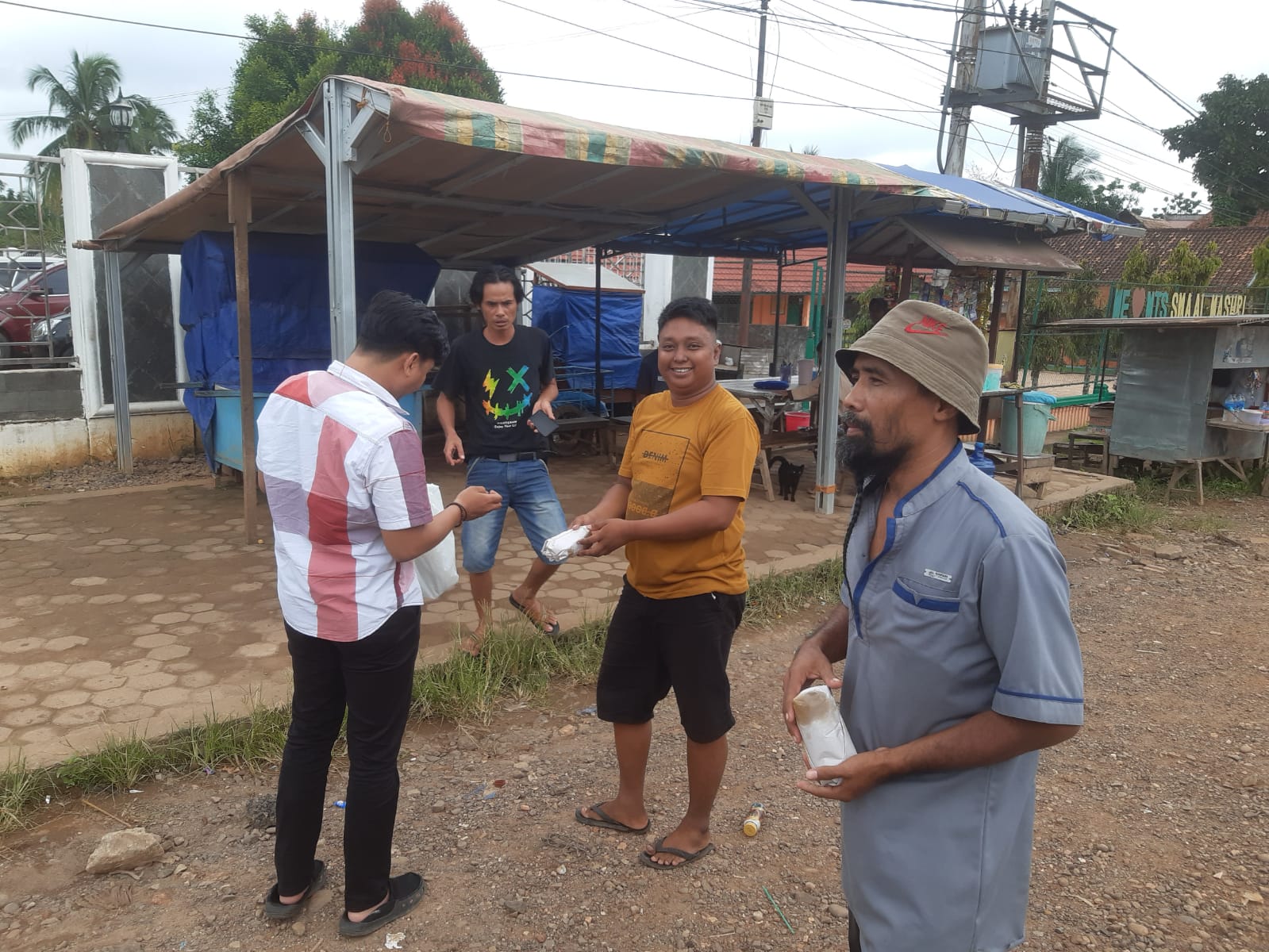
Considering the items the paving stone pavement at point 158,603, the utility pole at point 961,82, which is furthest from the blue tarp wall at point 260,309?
the utility pole at point 961,82

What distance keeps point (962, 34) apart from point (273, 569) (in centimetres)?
1718

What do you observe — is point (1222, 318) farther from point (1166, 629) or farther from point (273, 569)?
point (273, 569)

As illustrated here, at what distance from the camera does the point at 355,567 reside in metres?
2.13

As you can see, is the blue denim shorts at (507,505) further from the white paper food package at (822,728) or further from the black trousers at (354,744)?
the white paper food package at (822,728)

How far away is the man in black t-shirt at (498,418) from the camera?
3.92 m

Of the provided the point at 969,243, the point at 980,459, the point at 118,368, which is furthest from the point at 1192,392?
the point at 118,368

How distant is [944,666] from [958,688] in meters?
0.04

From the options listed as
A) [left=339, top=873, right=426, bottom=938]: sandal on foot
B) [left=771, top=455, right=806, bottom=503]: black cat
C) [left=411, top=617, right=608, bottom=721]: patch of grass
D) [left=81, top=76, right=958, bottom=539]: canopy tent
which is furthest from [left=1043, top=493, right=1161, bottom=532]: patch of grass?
[left=339, top=873, right=426, bottom=938]: sandal on foot

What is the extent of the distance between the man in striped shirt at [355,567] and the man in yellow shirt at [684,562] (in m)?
0.62

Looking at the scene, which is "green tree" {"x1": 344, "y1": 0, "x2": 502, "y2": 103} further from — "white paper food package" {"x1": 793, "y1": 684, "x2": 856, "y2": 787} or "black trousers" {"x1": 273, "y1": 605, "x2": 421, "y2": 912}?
"white paper food package" {"x1": 793, "y1": 684, "x2": 856, "y2": 787}

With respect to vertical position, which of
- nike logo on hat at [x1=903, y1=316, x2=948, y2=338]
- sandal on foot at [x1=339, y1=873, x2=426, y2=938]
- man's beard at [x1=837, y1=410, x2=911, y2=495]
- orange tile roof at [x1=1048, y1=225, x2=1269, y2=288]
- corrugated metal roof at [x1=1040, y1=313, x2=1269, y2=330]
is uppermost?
orange tile roof at [x1=1048, y1=225, x2=1269, y2=288]

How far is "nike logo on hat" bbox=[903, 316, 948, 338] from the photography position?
4.64ft

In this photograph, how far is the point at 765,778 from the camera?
3.24m

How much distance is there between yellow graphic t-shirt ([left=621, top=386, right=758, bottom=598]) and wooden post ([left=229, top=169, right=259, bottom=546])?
378 centimetres
